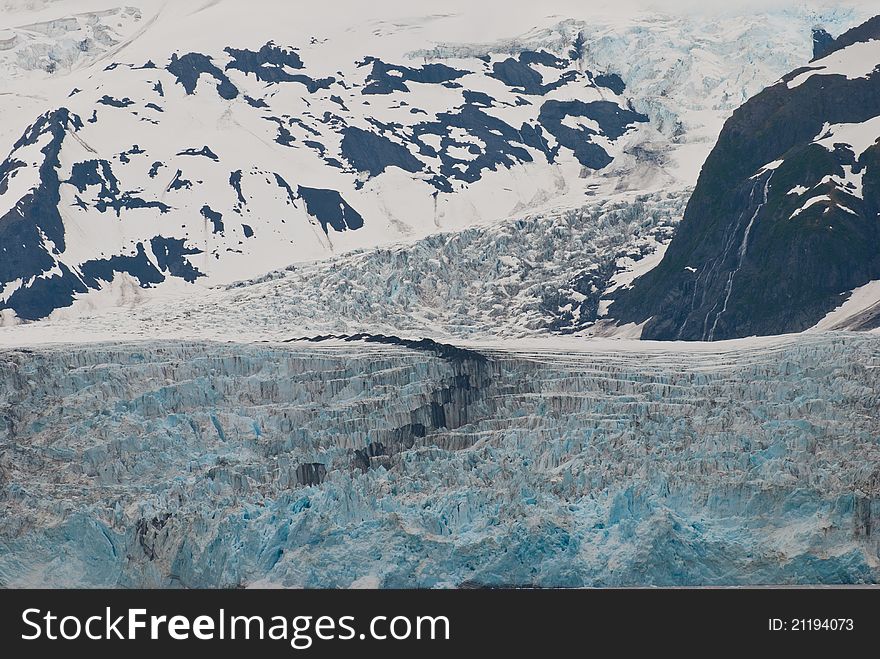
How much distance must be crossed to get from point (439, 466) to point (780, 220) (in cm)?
4866

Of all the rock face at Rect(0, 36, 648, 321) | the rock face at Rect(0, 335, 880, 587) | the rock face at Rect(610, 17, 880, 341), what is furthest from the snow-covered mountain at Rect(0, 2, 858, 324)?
the rock face at Rect(0, 335, 880, 587)

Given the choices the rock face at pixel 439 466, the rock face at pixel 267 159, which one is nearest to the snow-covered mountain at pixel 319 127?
the rock face at pixel 267 159

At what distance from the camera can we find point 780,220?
12619cm

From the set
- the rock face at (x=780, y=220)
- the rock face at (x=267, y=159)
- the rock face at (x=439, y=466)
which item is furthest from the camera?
the rock face at (x=267, y=159)

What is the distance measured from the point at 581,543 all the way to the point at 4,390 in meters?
29.0

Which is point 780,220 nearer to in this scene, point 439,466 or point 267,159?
point 267,159

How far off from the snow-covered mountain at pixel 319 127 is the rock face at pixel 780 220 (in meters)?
11.3

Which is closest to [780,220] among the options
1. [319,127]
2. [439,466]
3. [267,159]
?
[267,159]

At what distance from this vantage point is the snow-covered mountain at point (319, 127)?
147875mm

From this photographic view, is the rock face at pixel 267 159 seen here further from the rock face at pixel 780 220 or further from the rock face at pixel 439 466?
the rock face at pixel 439 466

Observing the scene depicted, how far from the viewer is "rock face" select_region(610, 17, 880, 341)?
121500mm

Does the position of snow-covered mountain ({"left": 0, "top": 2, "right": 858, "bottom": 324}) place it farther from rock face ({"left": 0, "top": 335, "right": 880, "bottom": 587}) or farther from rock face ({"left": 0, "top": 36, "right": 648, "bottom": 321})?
rock face ({"left": 0, "top": 335, "right": 880, "bottom": 587})

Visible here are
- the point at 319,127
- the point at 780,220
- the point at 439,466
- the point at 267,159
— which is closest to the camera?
the point at 439,466
